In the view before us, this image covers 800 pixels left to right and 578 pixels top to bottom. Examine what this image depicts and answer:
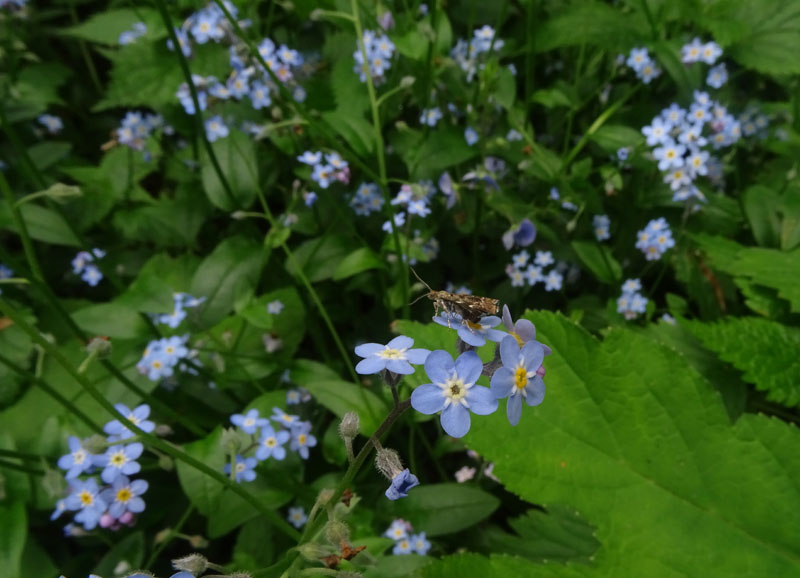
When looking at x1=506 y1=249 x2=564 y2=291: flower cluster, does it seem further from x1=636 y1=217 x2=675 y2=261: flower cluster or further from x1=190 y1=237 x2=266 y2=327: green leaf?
x1=190 y1=237 x2=266 y2=327: green leaf

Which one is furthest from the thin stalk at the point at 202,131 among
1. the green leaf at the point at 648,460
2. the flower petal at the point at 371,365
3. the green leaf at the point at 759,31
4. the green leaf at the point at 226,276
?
the green leaf at the point at 759,31

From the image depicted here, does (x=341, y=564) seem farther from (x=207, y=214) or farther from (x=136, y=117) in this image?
(x=136, y=117)

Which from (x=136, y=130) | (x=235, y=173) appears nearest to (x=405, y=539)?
(x=235, y=173)

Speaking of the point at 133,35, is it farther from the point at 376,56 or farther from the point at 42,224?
the point at 376,56

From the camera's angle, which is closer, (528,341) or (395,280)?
(528,341)

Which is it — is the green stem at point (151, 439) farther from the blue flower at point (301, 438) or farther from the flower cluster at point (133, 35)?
the flower cluster at point (133, 35)

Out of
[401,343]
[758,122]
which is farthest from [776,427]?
[758,122]
